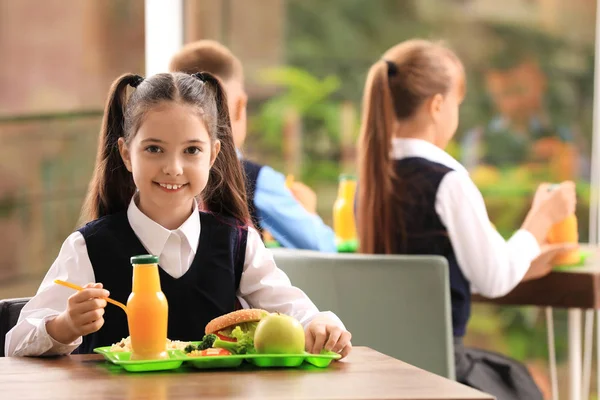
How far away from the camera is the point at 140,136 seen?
1.72m

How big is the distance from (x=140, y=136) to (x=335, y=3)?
319 cm

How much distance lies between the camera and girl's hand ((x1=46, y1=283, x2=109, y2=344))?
4.76ft

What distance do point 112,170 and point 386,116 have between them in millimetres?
1036

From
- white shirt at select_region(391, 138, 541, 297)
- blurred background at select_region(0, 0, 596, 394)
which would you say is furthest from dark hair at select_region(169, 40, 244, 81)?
blurred background at select_region(0, 0, 596, 394)

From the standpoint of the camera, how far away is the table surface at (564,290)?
266cm

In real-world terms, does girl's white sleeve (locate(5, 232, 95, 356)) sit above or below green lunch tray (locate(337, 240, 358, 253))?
above

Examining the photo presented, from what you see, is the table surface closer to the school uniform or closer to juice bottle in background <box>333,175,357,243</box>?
the school uniform

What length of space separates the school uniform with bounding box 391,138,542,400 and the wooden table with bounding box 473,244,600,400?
114mm

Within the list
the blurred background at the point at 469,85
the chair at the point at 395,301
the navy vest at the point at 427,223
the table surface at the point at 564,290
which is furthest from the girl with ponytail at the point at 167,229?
the blurred background at the point at 469,85

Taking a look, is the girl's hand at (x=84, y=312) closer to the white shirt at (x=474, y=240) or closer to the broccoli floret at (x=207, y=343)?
the broccoli floret at (x=207, y=343)

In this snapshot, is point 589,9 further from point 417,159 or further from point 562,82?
point 417,159

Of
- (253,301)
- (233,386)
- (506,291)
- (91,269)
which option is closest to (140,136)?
(91,269)

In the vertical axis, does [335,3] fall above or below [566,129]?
above

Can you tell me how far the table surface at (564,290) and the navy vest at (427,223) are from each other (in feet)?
0.66
